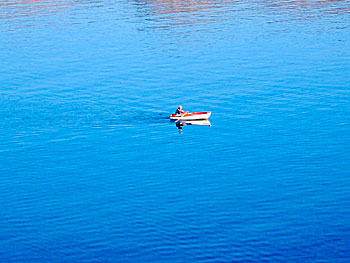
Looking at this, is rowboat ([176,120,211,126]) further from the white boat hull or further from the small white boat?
the white boat hull

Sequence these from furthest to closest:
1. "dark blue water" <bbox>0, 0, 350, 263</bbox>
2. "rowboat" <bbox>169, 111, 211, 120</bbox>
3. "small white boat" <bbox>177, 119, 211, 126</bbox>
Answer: "small white boat" <bbox>177, 119, 211, 126</bbox>
"rowboat" <bbox>169, 111, 211, 120</bbox>
"dark blue water" <bbox>0, 0, 350, 263</bbox>

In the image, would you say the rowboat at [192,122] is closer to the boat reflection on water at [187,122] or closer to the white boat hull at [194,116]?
the boat reflection on water at [187,122]

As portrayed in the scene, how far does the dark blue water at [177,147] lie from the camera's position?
50.4 metres

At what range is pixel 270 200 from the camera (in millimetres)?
55375

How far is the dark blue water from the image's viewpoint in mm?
50406

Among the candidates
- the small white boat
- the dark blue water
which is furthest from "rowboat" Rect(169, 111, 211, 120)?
the dark blue water

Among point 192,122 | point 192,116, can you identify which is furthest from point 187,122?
point 192,116

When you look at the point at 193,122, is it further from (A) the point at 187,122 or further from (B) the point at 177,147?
(B) the point at 177,147

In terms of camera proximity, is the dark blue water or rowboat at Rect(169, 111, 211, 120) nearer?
the dark blue water

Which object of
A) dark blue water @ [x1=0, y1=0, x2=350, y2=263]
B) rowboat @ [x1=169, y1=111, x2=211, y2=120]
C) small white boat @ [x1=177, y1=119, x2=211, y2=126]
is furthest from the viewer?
small white boat @ [x1=177, y1=119, x2=211, y2=126]

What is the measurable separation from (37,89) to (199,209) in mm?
42137

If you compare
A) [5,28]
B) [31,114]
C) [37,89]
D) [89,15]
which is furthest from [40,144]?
[89,15]

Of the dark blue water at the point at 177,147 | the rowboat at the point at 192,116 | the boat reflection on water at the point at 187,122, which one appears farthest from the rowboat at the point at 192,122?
the dark blue water at the point at 177,147

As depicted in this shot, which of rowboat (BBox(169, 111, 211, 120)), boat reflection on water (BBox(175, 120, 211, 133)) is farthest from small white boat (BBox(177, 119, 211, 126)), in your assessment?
rowboat (BBox(169, 111, 211, 120))
